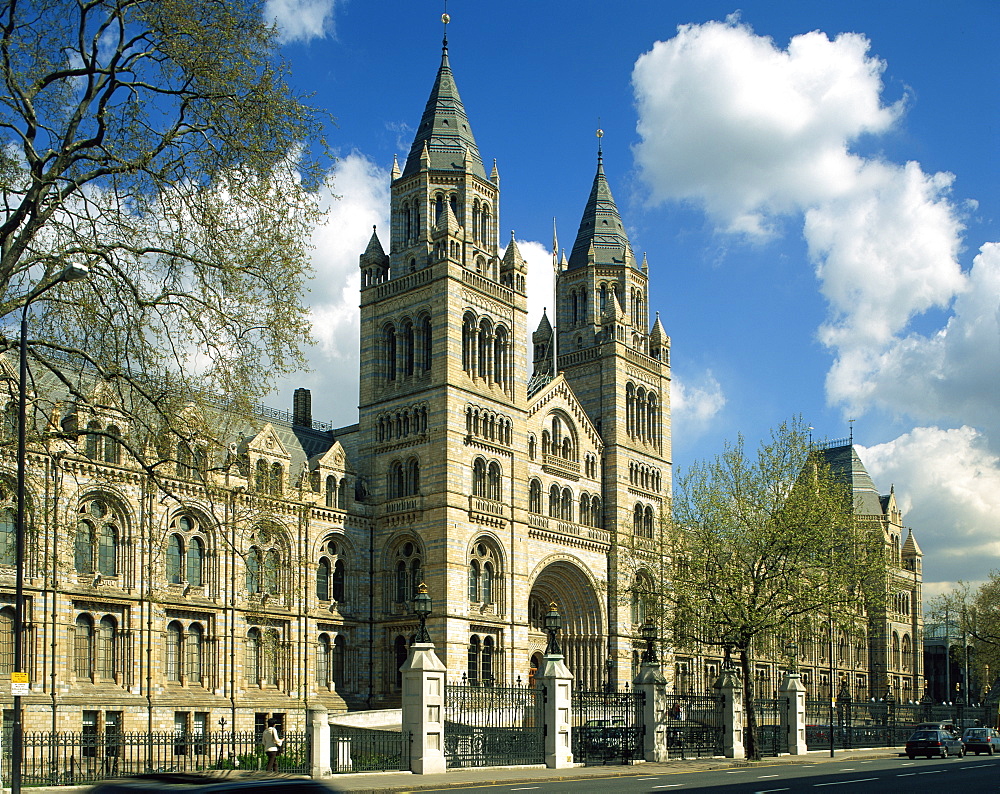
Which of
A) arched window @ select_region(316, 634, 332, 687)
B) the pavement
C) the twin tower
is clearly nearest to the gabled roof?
the twin tower

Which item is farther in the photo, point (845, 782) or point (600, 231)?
point (600, 231)

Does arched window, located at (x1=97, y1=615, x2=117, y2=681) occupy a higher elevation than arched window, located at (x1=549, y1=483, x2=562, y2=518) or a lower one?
lower

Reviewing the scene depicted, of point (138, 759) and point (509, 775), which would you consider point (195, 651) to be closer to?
point (138, 759)

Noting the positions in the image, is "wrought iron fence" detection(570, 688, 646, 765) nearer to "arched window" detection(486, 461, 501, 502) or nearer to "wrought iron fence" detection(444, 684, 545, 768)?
"wrought iron fence" detection(444, 684, 545, 768)

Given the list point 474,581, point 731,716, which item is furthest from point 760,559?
point 474,581

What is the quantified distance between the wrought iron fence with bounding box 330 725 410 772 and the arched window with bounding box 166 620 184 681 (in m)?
17.2

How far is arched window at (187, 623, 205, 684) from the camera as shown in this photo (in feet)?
148

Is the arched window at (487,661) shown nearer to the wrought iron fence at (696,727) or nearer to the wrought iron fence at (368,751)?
the wrought iron fence at (696,727)

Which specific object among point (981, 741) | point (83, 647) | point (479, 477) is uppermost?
point (479, 477)

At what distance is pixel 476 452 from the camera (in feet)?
171

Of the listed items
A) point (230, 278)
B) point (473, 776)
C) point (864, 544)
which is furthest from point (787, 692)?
point (230, 278)

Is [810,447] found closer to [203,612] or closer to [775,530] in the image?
[775,530]

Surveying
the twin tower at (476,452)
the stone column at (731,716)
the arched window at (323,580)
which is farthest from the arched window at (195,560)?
the stone column at (731,716)

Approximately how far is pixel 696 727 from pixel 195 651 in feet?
65.7
